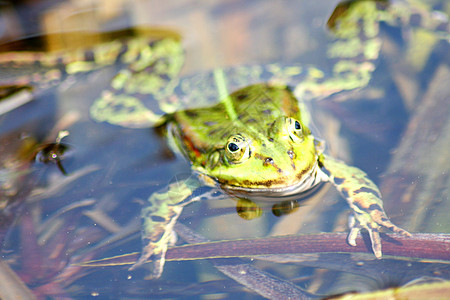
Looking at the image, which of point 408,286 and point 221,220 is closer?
point 408,286

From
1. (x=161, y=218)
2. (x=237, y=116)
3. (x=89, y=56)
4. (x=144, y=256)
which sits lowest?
(x=144, y=256)

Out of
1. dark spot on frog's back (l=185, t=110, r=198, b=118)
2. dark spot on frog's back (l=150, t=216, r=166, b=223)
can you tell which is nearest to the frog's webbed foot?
dark spot on frog's back (l=150, t=216, r=166, b=223)

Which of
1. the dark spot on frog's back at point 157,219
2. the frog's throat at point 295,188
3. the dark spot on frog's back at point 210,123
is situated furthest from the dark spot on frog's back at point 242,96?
the dark spot on frog's back at point 157,219

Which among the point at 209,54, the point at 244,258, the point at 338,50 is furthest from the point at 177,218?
the point at 338,50

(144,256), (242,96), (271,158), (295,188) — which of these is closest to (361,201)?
(295,188)

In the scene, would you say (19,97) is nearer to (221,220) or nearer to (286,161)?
(221,220)

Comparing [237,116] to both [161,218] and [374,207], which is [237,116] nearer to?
[161,218]
